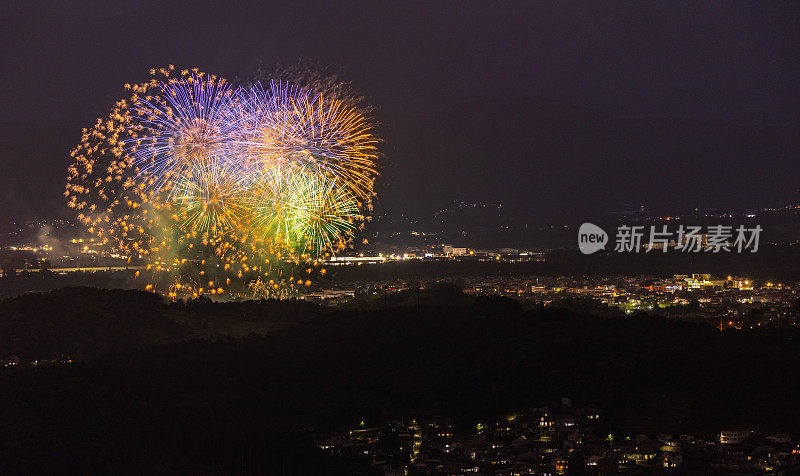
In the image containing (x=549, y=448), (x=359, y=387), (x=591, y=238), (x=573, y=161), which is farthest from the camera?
(x=573, y=161)

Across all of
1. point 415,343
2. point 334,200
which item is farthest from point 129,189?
point 415,343

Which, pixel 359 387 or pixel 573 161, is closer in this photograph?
pixel 359 387

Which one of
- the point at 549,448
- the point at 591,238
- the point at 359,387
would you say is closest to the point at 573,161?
the point at 591,238

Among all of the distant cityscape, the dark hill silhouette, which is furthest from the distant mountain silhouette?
the distant cityscape

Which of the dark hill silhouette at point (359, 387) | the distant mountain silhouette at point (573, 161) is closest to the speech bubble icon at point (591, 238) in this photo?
the distant mountain silhouette at point (573, 161)

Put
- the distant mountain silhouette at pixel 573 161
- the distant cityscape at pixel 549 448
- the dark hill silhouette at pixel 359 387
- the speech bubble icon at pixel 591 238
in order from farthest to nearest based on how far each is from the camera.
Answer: the distant mountain silhouette at pixel 573 161
the speech bubble icon at pixel 591 238
the dark hill silhouette at pixel 359 387
the distant cityscape at pixel 549 448

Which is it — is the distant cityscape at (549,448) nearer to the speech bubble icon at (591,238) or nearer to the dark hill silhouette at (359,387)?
the dark hill silhouette at (359,387)

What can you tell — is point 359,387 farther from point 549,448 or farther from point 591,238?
point 591,238

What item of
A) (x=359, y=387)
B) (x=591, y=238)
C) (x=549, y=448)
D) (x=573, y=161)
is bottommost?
(x=549, y=448)
